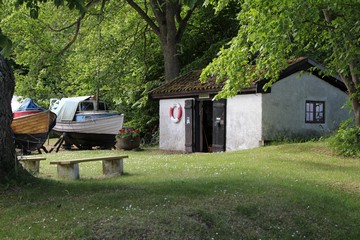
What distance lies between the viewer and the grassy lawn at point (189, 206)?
6.08 m

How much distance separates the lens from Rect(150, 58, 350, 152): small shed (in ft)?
59.3

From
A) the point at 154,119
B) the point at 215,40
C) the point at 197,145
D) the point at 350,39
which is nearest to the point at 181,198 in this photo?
the point at 350,39

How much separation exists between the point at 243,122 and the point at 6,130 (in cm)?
1200

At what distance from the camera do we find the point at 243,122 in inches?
730

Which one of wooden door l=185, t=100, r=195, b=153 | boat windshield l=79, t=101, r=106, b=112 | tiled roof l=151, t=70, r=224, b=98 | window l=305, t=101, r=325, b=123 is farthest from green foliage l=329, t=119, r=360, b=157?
boat windshield l=79, t=101, r=106, b=112

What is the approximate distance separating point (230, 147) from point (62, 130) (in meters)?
11.2

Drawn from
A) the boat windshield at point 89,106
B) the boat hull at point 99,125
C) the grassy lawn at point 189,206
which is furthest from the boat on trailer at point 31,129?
the grassy lawn at point 189,206

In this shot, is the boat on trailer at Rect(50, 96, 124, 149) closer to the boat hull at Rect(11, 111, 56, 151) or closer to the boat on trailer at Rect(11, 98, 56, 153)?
the boat on trailer at Rect(11, 98, 56, 153)

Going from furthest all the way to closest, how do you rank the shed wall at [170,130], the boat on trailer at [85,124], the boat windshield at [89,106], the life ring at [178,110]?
1. the boat windshield at [89,106]
2. the boat on trailer at [85,124]
3. the shed wall at [170,130]
4. the life ring at [178,110]

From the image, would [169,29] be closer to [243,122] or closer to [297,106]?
[243,122]

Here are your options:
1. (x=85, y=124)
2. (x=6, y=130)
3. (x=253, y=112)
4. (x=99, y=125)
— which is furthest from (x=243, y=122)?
(x=6, y=130)

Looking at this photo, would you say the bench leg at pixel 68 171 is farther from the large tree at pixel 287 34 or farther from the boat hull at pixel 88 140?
the boat hull at pixel 88 140

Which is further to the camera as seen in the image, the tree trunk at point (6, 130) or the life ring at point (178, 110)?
the life ring at point (178, 110)

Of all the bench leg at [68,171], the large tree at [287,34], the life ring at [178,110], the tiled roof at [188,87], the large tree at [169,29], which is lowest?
the bench leg at [68,171]
